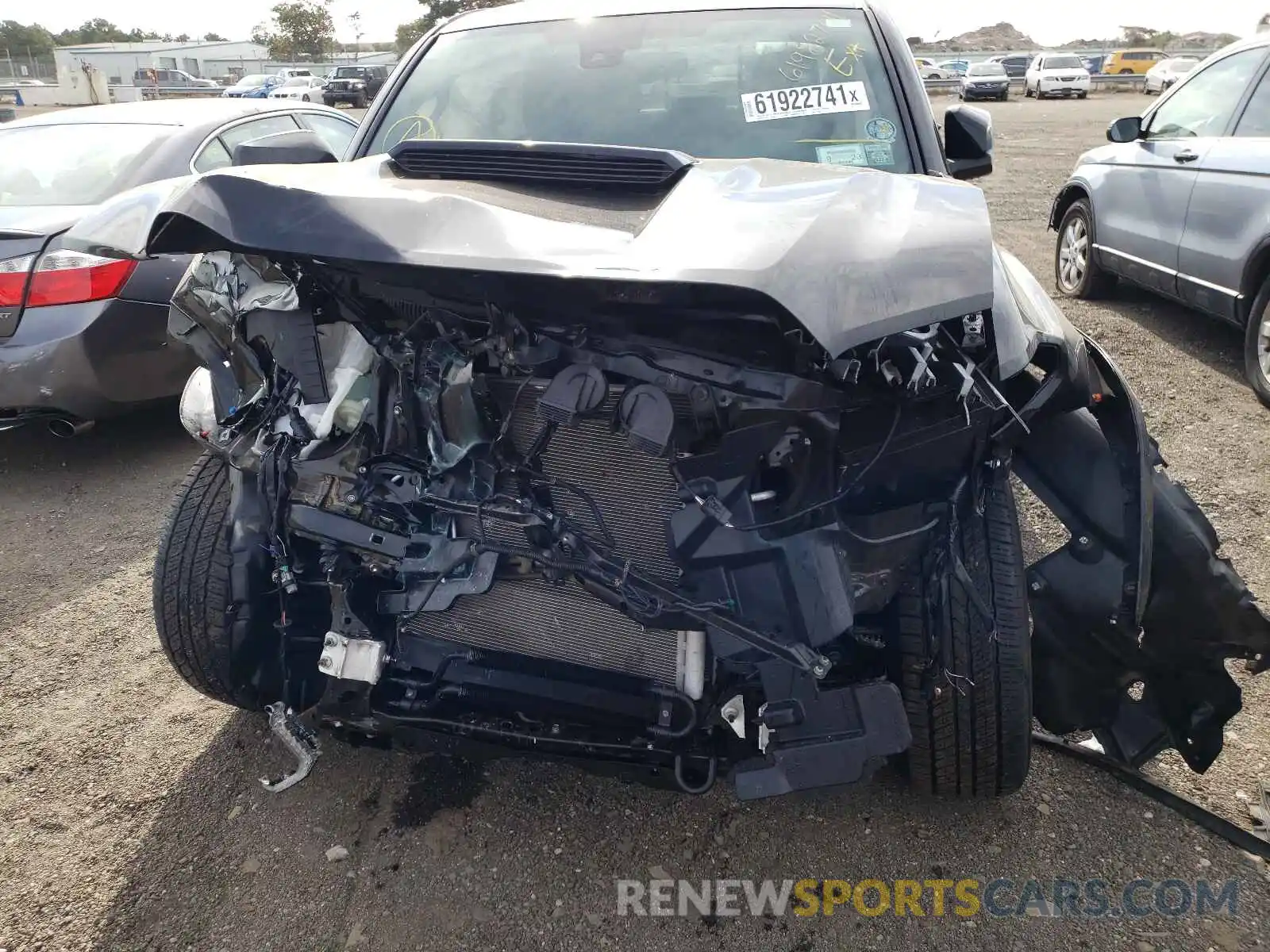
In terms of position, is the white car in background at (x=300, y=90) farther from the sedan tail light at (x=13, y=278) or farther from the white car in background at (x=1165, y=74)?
the white car in background at (x=1165, y=74)

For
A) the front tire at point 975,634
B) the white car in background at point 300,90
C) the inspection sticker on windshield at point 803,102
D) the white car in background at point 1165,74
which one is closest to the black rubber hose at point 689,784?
the front tire at point 975,634

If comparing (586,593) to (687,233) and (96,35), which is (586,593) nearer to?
(687,233)

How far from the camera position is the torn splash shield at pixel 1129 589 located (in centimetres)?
200

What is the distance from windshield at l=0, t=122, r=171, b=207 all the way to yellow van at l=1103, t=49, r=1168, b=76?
123ft

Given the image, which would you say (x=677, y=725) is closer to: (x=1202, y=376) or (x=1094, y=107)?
(x=1202, y=376)

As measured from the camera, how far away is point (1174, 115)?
5.41 meters

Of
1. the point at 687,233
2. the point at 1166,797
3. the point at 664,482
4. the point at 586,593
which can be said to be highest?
the point at 687,233

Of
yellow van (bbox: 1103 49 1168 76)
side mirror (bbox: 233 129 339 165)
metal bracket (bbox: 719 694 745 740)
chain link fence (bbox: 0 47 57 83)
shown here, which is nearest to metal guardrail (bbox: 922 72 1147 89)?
yellow van (bbox: 1103 49 1168 76)

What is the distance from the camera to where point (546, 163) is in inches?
81.4

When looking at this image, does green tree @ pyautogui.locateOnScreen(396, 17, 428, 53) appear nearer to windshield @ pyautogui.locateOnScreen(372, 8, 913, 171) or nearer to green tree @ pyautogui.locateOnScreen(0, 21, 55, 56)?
green tree @ pyautogui.locateOnScreen(0, 21, 55, 56)

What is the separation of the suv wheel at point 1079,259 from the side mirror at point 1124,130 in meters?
0.80

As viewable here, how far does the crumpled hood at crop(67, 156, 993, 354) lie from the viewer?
4.72ft

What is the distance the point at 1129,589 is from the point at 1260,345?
11.2 ft

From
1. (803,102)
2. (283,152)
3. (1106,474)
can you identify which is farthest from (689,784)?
(283,152)
